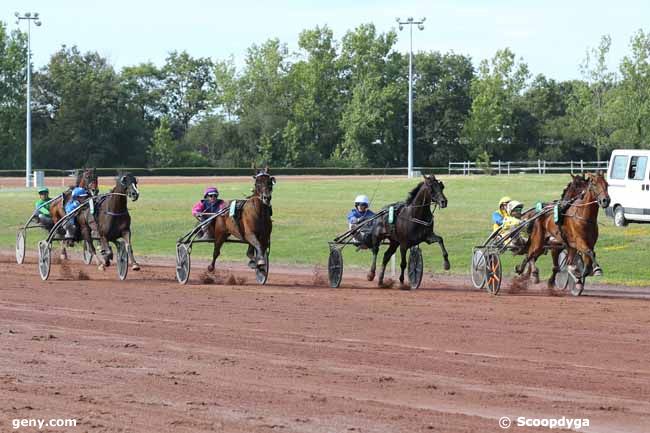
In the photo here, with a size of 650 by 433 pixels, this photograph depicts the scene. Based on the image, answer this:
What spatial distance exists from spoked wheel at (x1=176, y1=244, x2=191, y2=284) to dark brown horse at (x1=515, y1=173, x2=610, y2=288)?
5115mm

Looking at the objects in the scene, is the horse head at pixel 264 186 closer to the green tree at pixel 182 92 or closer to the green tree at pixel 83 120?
the green tree at pixel 83 120

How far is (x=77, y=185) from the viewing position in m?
22.7

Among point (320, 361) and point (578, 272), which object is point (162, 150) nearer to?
point (578, 272)

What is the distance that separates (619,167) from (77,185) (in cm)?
1324

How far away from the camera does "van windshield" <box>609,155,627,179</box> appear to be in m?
29.4

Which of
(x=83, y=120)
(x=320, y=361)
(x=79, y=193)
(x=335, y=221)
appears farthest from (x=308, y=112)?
(x=320, y=361)

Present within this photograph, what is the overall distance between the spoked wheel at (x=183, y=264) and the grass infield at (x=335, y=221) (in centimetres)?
126

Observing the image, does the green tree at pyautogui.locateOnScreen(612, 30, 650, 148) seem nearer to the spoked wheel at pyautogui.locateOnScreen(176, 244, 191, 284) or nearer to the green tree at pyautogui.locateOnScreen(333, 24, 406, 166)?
the green tree at pyautogui.locateOnScreen(333, 24, 406, 166)

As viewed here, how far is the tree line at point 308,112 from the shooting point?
7862 centimetres

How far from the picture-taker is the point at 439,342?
38.2ft

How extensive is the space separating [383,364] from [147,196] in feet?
117

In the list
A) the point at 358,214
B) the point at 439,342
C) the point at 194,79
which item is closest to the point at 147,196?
the point at 358,214

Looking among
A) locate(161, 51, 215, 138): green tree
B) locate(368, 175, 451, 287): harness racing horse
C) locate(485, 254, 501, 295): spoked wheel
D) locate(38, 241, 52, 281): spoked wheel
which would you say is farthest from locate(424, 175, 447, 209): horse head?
locate(161, 51, 215, 138): green tree

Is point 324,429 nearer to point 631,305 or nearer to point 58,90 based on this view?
point 631,305
